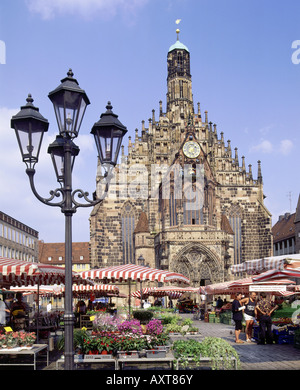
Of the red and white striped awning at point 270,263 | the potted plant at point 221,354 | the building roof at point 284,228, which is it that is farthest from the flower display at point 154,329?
the building roof at point 284,228

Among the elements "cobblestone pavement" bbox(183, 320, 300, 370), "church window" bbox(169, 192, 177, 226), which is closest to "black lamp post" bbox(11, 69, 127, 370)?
"cobblestone pavement" bbox(183, 320, 300, 370)

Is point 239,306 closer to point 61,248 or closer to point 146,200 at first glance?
point 146,200

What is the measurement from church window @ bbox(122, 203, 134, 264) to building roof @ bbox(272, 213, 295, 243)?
23565 millimetres

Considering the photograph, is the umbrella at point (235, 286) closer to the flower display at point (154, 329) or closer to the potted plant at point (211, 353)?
the flower display at point (154, 329)

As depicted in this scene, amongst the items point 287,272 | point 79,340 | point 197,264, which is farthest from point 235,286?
point 197,264

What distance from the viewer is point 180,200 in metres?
45.2

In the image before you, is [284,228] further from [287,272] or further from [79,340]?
[79,340]

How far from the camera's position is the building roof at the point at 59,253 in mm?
81875

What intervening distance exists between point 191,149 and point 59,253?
43734 mm

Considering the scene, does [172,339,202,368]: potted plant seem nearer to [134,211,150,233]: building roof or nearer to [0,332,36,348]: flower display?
[0,332,36,348]: flower display

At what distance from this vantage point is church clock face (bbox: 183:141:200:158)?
4716 centimetres

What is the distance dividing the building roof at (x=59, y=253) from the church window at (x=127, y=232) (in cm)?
3432
